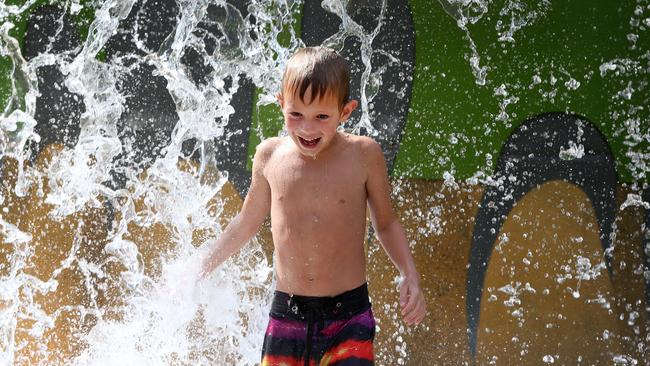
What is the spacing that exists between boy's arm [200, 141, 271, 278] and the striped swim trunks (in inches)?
10.8

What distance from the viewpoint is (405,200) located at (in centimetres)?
359

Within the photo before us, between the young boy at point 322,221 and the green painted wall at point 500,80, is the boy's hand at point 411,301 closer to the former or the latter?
the young boy at point 322,221

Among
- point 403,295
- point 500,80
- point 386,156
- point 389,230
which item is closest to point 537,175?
point 500,80

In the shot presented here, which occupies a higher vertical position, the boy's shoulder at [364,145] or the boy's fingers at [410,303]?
the boy's shoulder at [364,145]

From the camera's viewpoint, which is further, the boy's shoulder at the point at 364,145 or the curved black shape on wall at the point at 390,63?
the curved black shape on wall at the point at 390,63

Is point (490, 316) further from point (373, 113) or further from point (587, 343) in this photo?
point (373, 113)

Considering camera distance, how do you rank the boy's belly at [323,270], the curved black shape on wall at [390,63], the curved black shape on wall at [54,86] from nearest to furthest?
the boy's belly at [323,270] < the curved black shape on wall at [390,63] < the curved black shape on wall at [54,86]

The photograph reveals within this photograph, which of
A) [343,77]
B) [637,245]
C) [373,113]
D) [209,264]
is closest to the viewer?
[343,77]

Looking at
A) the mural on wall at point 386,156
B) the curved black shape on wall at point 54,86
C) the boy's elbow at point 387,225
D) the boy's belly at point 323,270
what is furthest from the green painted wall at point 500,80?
the curved black shape on wall at point 54,86

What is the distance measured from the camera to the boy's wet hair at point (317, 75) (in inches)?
95.2

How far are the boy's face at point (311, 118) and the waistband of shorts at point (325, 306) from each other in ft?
1.33

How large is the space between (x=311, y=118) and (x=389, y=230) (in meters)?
0.42

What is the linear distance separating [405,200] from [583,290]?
2.47 ft

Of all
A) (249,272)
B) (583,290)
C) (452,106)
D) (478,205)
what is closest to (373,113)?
(452,106)
